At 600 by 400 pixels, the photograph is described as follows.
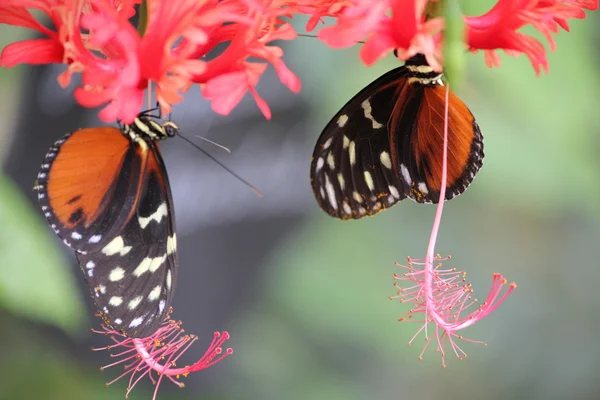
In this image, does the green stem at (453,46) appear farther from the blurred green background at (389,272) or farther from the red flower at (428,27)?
the blurred green background at (389,272)

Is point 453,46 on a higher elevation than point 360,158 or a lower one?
higher

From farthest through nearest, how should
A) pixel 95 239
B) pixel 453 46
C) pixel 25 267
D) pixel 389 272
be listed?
pixel 389 272, pixel 25 267, pixel 95 239, pixel 453 46

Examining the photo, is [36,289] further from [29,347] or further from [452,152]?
[452,152]

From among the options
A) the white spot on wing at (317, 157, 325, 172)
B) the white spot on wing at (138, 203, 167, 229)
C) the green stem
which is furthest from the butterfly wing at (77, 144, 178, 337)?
the green stem

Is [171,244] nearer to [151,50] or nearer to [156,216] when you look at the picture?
[156,216]

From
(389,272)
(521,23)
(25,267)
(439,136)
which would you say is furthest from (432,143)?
(389,272)

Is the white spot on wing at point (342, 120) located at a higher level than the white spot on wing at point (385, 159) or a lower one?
higher

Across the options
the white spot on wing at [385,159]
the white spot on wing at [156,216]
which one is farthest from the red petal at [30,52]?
the white spot on wing at [385,159]
